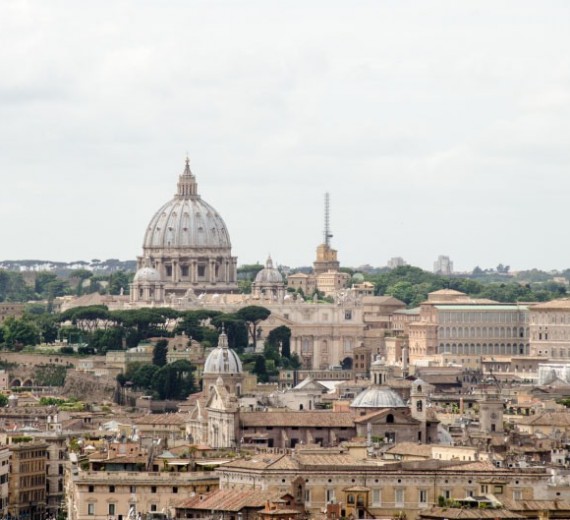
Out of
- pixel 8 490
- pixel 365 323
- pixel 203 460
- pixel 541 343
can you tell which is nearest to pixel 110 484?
pixel 203 460

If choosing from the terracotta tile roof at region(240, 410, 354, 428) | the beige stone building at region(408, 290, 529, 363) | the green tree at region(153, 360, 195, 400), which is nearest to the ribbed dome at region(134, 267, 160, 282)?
the beige stone building at region(408, 290, 529, 363)

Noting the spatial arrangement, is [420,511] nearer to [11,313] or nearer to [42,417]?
[42,417]

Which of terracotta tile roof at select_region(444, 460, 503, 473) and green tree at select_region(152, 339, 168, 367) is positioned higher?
green tree at select_region(152, 339, 168, 367)

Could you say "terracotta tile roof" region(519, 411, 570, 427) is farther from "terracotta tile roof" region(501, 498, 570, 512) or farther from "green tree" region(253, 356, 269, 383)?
"green tree" region(253, 356, 269, 383)

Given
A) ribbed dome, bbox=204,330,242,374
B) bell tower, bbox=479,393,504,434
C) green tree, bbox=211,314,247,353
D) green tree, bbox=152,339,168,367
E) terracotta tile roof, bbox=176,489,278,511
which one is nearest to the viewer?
terracotta tile roof, bbox=176,489,278,511

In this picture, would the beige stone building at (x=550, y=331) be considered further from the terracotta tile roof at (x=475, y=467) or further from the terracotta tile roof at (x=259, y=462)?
the terracotta tile roof at (x=475, y=467)

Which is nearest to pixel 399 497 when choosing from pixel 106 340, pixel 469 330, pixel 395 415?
pixel 395 415

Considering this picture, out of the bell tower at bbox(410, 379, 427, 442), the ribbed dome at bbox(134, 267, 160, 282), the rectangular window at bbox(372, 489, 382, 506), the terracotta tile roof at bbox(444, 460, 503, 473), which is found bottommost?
the rectangular window at bbox(372, 489, 382, 506)
